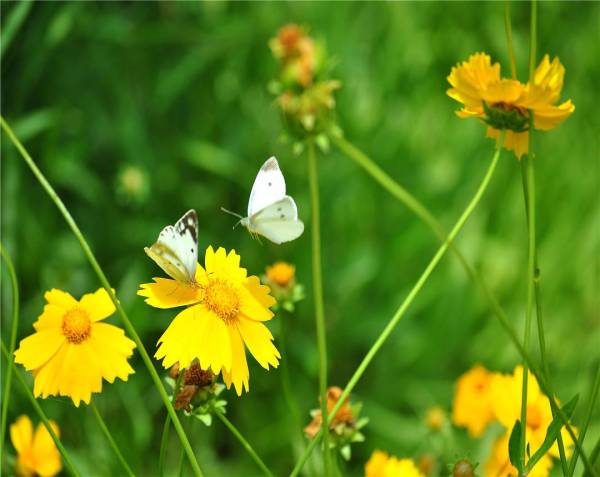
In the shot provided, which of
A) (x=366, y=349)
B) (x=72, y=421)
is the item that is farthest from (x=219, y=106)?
(x=72, y=421)

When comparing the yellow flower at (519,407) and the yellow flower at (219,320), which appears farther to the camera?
the yellow flower at (519,407)

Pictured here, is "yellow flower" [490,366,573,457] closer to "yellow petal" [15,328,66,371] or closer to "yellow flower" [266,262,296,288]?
"yellow flower" [266,262,296,288]

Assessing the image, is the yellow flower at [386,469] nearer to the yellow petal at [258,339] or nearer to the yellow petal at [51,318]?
the yellow petal at [258,339]

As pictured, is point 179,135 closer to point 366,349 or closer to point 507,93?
point 366,349

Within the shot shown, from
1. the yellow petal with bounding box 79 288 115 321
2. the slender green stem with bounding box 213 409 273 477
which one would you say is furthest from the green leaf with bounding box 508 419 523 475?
the yellow petal with bounding box 79 288 115 321

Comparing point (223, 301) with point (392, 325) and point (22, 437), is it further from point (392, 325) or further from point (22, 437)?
point (22, 437)

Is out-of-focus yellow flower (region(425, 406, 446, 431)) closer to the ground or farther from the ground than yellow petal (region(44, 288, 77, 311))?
closer to the ground

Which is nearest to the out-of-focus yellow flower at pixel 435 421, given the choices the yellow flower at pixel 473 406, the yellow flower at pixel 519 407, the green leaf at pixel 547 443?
the yellow flower at pixel 473 406
